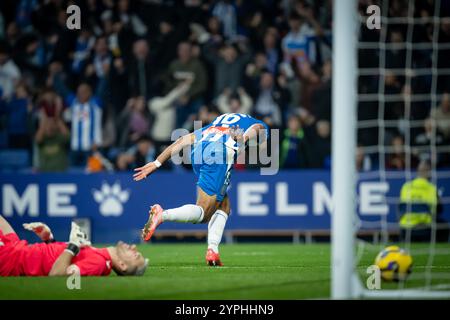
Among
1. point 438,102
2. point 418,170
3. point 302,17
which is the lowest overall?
point 418,170

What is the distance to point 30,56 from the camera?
1809 cm

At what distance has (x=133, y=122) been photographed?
1722cm

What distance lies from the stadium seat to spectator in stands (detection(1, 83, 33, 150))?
5.0 inches

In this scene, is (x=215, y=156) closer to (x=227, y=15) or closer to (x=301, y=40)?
(x=301, y=40)

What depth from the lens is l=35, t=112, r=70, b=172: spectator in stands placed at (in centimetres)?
1675

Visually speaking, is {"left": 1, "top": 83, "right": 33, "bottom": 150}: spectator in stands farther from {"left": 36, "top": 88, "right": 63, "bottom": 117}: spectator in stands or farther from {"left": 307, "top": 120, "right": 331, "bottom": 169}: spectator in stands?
{"left": 307, "top": 120, "right": 331, "bottom": 169}: spectator in stands

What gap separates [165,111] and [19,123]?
272 centimetres

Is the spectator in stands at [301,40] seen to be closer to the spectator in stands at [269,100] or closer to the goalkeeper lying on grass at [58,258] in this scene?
the spectator in stands at [269,100]

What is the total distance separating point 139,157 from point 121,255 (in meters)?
7.98

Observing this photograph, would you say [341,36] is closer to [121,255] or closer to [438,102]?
[121,255]

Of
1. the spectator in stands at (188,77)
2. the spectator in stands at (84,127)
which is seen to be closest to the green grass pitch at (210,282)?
the spectator in stands at (84,127)

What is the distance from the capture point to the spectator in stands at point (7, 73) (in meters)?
17.6

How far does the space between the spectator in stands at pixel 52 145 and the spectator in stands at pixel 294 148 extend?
396 centimetres

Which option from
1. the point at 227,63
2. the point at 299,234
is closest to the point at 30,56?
the point at 227,63
